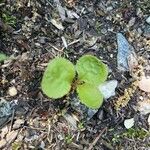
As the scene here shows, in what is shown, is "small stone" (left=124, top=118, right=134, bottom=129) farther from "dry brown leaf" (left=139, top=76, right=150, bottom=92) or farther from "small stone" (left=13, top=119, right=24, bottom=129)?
"small stone" (left=13, top=119, right=24, bottom=129)

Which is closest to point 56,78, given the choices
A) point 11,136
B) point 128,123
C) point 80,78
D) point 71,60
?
point 80,78

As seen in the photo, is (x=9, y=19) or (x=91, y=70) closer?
(x=91, y=70)

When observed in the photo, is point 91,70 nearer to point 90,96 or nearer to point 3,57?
point 90,96

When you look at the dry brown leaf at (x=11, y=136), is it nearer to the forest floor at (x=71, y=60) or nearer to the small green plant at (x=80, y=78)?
the forest floor at (x=71, y=60)

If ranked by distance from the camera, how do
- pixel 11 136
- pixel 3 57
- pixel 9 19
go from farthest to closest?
pixel 9 19 → pixel 3 57 → pixel 11 136

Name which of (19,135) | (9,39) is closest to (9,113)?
(19,135)

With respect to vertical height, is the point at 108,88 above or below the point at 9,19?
below

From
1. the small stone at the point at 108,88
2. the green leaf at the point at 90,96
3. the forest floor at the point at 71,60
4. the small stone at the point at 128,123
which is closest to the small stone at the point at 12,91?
the forest floor at the point at 71,60
